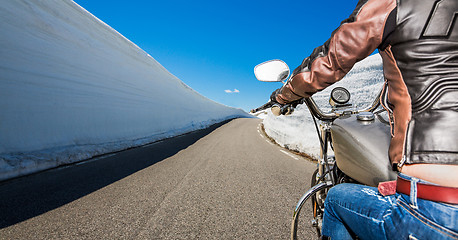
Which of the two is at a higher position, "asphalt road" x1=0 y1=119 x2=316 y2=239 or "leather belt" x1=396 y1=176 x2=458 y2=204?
"leather belt" x1=396 y1=176 x2=458 y2=204

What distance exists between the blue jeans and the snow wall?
5.00m

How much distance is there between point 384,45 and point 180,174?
337cm

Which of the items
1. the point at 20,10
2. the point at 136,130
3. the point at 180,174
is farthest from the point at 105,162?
the point at 20,10

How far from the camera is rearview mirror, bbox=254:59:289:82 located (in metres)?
1.50

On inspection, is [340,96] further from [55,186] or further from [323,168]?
[55,186]

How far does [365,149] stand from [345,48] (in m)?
0.50

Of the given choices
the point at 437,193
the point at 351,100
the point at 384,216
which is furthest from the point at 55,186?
the point at 351,100

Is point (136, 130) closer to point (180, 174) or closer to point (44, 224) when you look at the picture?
point (180, 174)

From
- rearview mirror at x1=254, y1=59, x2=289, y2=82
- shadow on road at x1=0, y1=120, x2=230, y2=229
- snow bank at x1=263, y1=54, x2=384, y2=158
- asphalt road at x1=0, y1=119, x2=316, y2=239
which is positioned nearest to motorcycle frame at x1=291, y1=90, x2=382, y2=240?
rearview mirror at x1=254, y1=59, x2=289, y2=82

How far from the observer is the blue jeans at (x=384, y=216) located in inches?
21.8

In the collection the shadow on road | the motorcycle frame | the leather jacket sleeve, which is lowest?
the shadow on road

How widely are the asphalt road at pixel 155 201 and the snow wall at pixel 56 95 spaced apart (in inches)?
53.4

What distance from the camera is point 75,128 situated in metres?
5.71

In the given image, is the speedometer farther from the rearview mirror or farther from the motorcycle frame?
the rearview mirror
